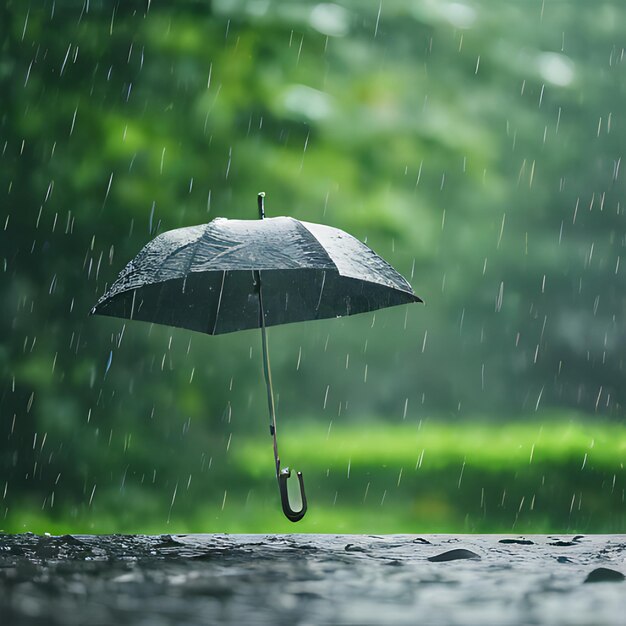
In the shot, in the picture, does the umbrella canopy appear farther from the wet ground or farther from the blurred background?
the blurred background

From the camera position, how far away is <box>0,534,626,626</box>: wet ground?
310 centimetres

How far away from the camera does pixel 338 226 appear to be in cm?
945

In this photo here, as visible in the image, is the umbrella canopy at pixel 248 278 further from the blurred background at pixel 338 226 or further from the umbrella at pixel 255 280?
the blurred background at pixel 338 226

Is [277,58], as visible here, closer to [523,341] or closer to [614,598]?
[523,341]

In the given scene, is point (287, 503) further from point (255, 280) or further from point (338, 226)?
point (338, 226)

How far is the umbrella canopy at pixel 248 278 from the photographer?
4.15 m

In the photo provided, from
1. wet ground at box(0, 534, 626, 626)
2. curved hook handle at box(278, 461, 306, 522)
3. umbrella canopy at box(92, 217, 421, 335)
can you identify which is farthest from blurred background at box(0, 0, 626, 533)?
curved hook handle at box(278, 461, 306, 522)

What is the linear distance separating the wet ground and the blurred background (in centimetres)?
414

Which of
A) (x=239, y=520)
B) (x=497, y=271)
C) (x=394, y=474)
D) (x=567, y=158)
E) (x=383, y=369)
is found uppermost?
(x=567, y=158)

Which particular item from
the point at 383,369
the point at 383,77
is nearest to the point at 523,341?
the point at 383,369

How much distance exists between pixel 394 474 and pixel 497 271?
242 centimetres

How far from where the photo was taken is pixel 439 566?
13.7 feet

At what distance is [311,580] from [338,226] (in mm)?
5941

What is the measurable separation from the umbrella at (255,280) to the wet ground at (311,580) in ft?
1.30
